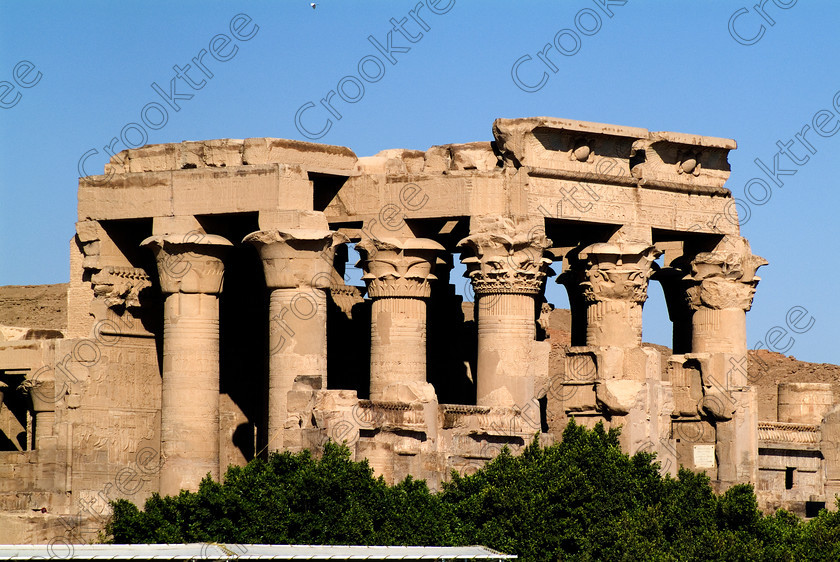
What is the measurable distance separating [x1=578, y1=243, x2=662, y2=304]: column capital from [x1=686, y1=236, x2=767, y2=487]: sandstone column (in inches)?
99.5

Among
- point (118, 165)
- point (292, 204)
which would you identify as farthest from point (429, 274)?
point (118, 165)

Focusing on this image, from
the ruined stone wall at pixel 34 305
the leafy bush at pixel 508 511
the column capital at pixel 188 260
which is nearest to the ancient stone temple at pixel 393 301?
the column capital at pixel 188 260

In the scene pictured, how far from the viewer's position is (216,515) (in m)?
40.0

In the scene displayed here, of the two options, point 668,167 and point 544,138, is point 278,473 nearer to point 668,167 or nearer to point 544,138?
point 544,138

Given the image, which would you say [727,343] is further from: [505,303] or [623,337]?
[505,303]

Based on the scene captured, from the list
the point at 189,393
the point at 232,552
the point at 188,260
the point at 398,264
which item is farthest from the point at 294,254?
the point at 232,552

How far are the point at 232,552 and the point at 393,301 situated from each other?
1476 centimetres

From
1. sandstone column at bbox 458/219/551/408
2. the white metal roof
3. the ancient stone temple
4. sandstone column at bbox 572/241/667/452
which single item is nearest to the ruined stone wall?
the ancient stone temple

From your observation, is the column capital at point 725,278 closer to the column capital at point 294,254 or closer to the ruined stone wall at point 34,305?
the column capital at point 294,254

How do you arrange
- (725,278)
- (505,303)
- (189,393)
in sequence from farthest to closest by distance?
(725,278) < (189,393) < (505,303)

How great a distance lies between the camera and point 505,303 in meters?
46.8

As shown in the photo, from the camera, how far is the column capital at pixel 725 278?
5141 centimetres

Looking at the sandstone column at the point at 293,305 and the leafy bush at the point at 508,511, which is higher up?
the sandstone column at the point at 293,305

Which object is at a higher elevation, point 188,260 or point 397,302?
point 188,260
